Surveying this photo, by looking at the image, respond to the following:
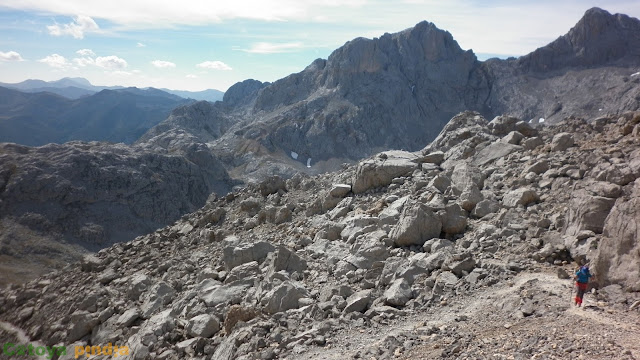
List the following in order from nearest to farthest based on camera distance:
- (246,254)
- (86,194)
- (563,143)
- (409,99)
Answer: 1. (563,143)
2. (246,254)
3. (86,194)
4. (409,99)

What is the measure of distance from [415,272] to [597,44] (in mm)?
203195

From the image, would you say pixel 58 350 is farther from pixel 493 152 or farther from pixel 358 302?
pixel 493 152

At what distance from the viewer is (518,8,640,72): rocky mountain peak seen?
552 ft

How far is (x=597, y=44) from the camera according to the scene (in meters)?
170

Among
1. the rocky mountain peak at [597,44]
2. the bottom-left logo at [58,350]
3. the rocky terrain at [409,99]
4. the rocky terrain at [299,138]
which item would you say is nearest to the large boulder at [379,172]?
the bottom-left logo at [58,350]

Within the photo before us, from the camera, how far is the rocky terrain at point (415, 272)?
928cm

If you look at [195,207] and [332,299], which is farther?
[195,207]

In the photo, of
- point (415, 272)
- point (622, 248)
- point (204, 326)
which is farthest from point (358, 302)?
point (622, 248)

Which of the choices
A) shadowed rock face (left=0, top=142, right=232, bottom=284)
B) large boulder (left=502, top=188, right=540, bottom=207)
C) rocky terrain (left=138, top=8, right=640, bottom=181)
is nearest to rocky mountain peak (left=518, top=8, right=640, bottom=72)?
rocky terrain (left=138, top=8, right=640, bottom=181)

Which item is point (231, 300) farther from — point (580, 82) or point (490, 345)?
point (580, 82)

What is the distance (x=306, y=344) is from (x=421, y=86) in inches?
7913

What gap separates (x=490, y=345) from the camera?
8422 mm

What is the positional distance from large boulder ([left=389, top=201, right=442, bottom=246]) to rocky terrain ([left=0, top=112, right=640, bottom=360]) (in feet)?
0.16

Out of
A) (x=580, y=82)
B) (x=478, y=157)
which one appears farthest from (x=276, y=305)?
(x=580, y=82)
